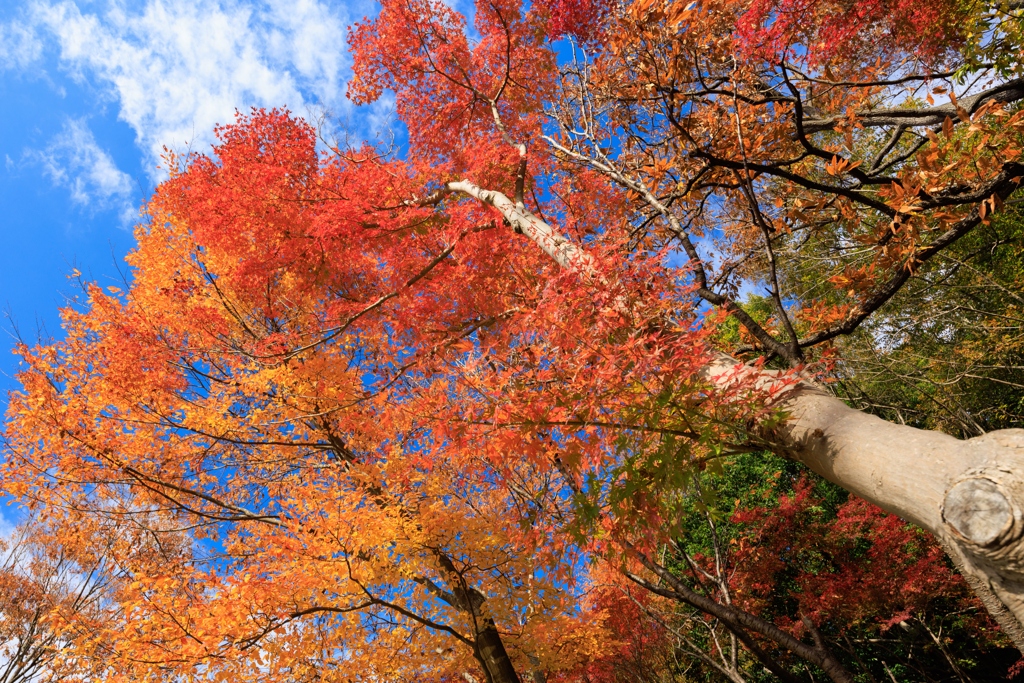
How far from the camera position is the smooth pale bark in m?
1.95

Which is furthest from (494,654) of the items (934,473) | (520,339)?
(934,473)

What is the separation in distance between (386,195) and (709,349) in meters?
5.13

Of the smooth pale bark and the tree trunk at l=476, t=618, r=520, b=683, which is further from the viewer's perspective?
the tree trunk at l=476, t=618, r=520, b=683

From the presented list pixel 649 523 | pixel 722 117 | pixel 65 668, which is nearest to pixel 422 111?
pixel 722 117

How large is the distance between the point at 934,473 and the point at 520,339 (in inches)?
148

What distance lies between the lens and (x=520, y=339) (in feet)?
18.3

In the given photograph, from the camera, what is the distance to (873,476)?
240cm

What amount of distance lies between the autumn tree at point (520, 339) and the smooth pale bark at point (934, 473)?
0.01 m

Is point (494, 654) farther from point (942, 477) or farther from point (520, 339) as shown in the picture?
point (942, 477)

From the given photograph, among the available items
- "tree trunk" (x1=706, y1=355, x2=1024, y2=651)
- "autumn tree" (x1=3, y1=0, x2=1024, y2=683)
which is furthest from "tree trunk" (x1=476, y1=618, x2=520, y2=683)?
"tree trunk" (x1=706, y1=355, x2=1024, y2=651)

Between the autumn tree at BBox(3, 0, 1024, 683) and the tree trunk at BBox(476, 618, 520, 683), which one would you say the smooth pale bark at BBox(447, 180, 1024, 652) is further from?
the tree trunk at BBox(476, 618, 520, 683)

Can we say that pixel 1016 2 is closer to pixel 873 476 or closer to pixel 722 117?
pixel 722 117

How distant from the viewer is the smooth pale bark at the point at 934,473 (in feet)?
6.39

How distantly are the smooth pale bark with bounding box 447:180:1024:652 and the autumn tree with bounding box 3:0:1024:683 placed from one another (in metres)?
0.01
